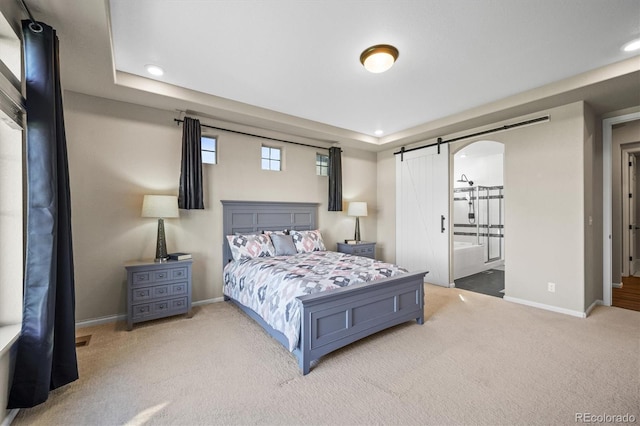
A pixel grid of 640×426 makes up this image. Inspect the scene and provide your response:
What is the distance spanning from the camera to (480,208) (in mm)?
6852

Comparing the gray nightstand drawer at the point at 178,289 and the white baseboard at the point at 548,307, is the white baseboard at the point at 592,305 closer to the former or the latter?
→ the white baseboard at the point at 548,307

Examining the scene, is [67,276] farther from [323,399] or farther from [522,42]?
[522,42]

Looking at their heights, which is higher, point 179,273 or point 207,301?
point 179,273

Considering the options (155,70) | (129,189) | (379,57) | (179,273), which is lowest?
(179,273)

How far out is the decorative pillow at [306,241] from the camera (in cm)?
411

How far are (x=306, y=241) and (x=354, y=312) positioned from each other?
1.85 metres

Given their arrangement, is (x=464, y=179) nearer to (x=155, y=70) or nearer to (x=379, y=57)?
(x=379, y=57)

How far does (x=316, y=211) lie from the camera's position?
4875 millimetres

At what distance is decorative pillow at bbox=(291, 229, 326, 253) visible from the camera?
13.5 ft

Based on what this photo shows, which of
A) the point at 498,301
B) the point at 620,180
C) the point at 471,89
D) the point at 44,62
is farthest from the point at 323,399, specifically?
the point at 620,180

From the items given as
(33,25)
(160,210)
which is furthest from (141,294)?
(33,25)

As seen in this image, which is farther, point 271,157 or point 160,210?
point 271,157

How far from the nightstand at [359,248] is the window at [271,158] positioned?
175 cm

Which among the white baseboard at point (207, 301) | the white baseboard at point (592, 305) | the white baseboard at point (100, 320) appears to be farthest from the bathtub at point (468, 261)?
the white baseboard at point (100, 320)
